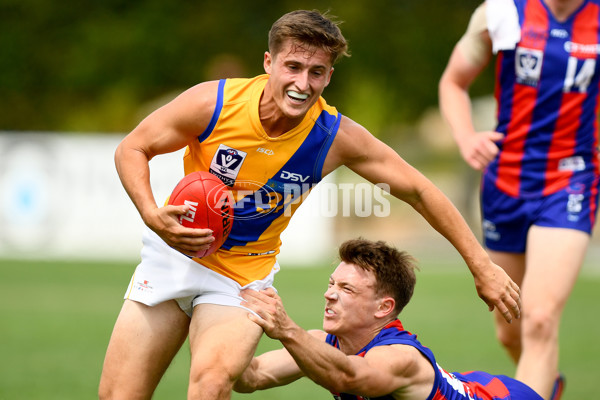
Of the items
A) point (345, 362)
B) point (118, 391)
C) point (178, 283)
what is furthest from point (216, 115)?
point (118, 391)

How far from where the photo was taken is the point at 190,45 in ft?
93.5

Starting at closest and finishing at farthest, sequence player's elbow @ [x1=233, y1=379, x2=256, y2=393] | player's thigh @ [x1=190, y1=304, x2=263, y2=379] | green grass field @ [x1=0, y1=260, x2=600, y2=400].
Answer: player's thigh @ [x1=190, y1=304, x2=263, y2=379], player's elbow @ [x1=233, y1=379, x2=256, y2=393], green grass field @ [x1=0, y1=260, x2=600, y2=400]

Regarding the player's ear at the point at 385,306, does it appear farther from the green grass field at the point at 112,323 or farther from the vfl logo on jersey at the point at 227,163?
the green grass field at the point at 112,323

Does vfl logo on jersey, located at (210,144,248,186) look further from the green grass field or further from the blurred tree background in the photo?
the blurred tree background

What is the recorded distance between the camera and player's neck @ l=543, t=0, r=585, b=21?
19.5ft

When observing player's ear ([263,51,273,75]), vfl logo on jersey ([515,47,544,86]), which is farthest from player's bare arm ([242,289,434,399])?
vfl logo on jersey ([515,47,544,86])

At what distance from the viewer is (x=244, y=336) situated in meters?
4.43

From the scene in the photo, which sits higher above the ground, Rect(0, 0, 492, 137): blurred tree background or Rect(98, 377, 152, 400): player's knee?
Rect(0, 0, 492, 137): blurred tree background

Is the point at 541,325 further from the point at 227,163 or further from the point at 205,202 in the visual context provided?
the point at 205,202

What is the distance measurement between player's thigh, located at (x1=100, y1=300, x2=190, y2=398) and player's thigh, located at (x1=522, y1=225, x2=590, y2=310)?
221cm

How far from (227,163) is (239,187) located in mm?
153

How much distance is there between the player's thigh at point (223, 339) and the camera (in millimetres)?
4359

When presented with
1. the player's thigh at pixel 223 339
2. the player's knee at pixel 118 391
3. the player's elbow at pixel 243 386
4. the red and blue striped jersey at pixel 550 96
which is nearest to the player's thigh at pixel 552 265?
the red and blue striped jersey at pixel 550 96

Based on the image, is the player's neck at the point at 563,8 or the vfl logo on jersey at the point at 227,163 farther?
the player's neck at the point at 563,8
